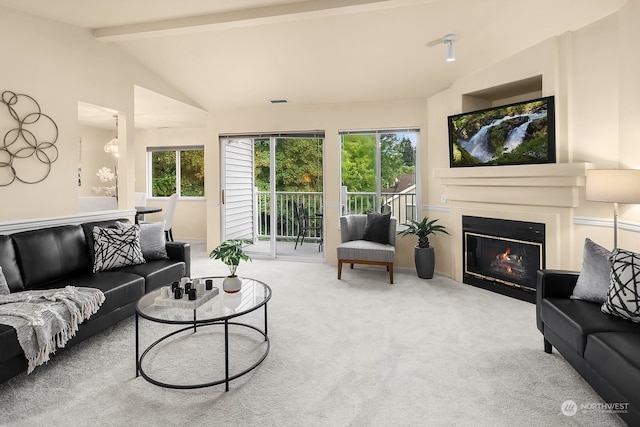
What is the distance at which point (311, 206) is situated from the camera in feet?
20.1

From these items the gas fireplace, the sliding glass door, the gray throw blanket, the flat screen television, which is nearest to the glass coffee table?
the gray throw blanket

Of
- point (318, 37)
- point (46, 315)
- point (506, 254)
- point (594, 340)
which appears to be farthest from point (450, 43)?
point (46, 315)

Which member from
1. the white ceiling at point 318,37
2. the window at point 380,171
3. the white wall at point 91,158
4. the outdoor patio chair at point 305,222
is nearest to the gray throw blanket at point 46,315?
the white ceiling at point 318,37

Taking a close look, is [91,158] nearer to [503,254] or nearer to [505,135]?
[505,135]

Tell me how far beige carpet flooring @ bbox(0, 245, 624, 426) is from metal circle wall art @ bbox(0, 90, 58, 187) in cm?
162

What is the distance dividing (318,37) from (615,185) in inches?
120

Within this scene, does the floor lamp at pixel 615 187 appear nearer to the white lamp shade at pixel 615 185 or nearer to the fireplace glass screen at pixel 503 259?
the white lamp shade at pixel 615 185

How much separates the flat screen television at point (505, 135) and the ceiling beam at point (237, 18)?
64.3 inches

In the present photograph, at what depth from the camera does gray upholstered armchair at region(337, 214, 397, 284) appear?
13.9 ft

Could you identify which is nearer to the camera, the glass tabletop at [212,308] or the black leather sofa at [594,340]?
the black leather sofa at [594,340]

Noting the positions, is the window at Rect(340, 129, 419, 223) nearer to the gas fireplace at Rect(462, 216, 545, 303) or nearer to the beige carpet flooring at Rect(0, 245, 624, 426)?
the gas fireplace at Rect(462, 216, 545, 303)

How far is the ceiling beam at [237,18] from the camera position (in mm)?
2965

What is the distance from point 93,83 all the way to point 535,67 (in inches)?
179

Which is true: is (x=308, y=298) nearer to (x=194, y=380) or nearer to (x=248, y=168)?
(x=194, y=380)
